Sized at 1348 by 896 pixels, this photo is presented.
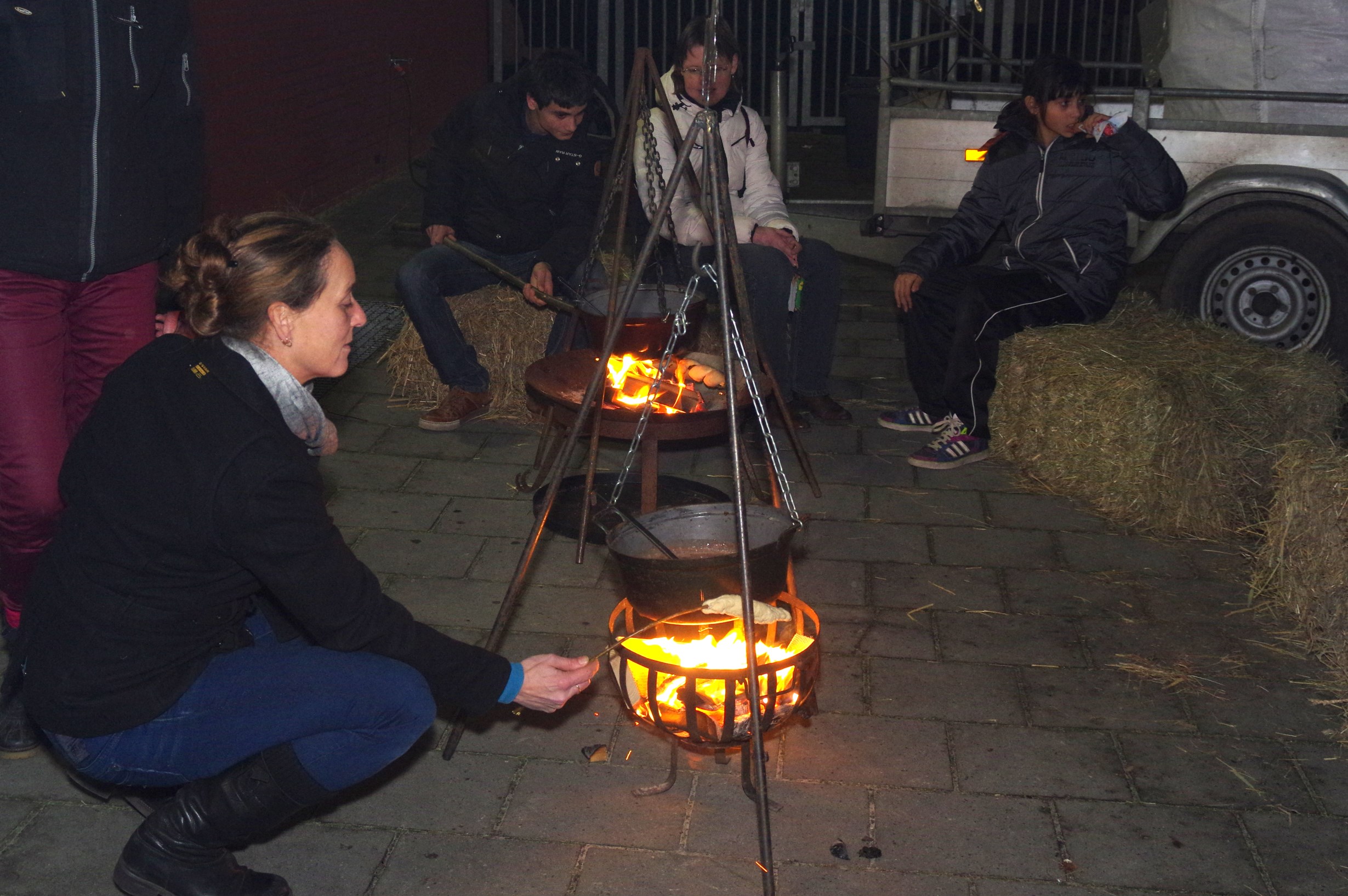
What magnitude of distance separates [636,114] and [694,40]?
5.15 ft

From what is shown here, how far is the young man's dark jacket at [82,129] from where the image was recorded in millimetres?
3217

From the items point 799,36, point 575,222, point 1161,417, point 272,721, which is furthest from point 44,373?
point 799,36

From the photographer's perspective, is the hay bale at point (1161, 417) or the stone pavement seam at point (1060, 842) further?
the hay bale at point (1161, 417)

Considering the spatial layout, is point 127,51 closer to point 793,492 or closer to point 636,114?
point 636,114

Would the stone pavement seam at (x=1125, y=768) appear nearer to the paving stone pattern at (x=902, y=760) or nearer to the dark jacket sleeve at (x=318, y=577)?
the paving stone pattern at (x=902, y=760)

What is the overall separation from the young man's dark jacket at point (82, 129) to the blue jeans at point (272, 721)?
1.34 m

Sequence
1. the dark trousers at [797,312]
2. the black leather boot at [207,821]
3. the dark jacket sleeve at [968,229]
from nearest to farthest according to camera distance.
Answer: the black leather boot at [207,821]
the dark trousers at [797,312]
the dark jacket sleeve at [968,229]

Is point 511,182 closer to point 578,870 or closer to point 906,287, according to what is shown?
point 906,287

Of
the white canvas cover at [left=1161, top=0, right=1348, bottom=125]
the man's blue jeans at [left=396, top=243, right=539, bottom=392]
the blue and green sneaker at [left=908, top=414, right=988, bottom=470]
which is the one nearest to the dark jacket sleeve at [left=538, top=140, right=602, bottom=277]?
the man's blue jeans at [left=396, top=243, right=539, bottom=392]

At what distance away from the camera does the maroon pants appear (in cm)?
332

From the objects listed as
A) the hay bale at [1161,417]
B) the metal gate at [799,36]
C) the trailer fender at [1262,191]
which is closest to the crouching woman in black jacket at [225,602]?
the hay bale at [1161,417]

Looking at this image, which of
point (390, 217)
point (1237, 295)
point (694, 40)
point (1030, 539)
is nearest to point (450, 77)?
point (390, 217)

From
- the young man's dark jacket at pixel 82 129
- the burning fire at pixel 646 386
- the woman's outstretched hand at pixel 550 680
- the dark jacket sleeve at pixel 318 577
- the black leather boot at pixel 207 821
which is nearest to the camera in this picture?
the dark jacket sleeve at pixel 318 577

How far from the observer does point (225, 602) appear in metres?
2.54
